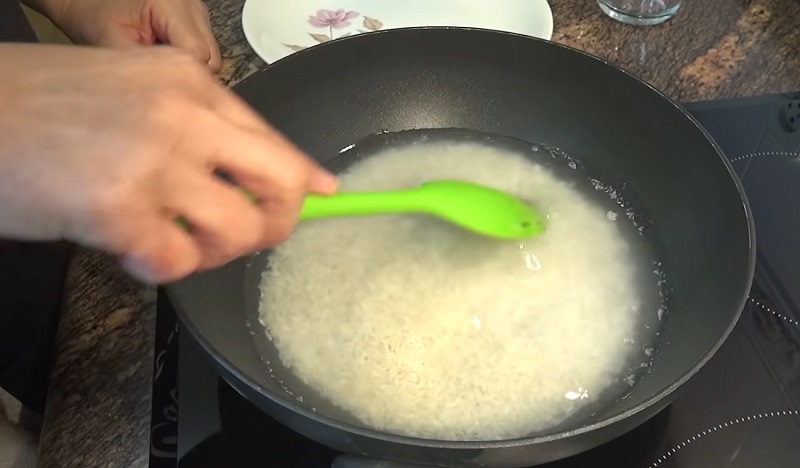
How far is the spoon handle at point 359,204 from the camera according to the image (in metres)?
0.60

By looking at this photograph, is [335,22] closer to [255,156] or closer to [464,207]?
[464,207]

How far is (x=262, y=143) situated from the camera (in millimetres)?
470

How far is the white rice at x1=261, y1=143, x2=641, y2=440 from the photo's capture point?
2.19ft

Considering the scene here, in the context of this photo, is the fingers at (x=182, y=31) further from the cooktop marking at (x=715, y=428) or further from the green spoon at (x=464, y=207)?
the cooktop marking at (x=715, y=428)

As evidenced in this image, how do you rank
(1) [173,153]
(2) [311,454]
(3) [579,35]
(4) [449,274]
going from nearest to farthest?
(1) [173,153], (2) [311,454], (4) [449,274], (3) [579,35]

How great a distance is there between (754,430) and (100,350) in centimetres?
57

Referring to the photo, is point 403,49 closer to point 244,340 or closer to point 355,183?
point 355,183

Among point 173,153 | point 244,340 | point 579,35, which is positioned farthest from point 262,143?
point 579,35

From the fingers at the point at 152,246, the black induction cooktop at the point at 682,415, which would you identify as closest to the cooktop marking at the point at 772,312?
the black induction cooktop at the point at 682,415

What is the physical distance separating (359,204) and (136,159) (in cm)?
23

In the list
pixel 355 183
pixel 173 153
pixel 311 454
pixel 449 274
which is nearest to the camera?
pixel 173 153

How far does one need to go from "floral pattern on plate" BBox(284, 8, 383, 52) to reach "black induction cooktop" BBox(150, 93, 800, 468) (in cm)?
45

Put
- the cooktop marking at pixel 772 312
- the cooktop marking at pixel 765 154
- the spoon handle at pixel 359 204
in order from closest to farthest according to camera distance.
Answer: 1. the spoon handle at pixel 359 204
2. the cooktop marking at pixel 772 312
3. the cooktop marking at pixel 765 154

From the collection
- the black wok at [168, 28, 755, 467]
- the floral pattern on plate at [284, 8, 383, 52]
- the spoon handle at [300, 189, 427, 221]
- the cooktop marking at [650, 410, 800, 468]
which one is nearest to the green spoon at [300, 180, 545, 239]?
the spoon handle at [300, 189, 427, 221]
